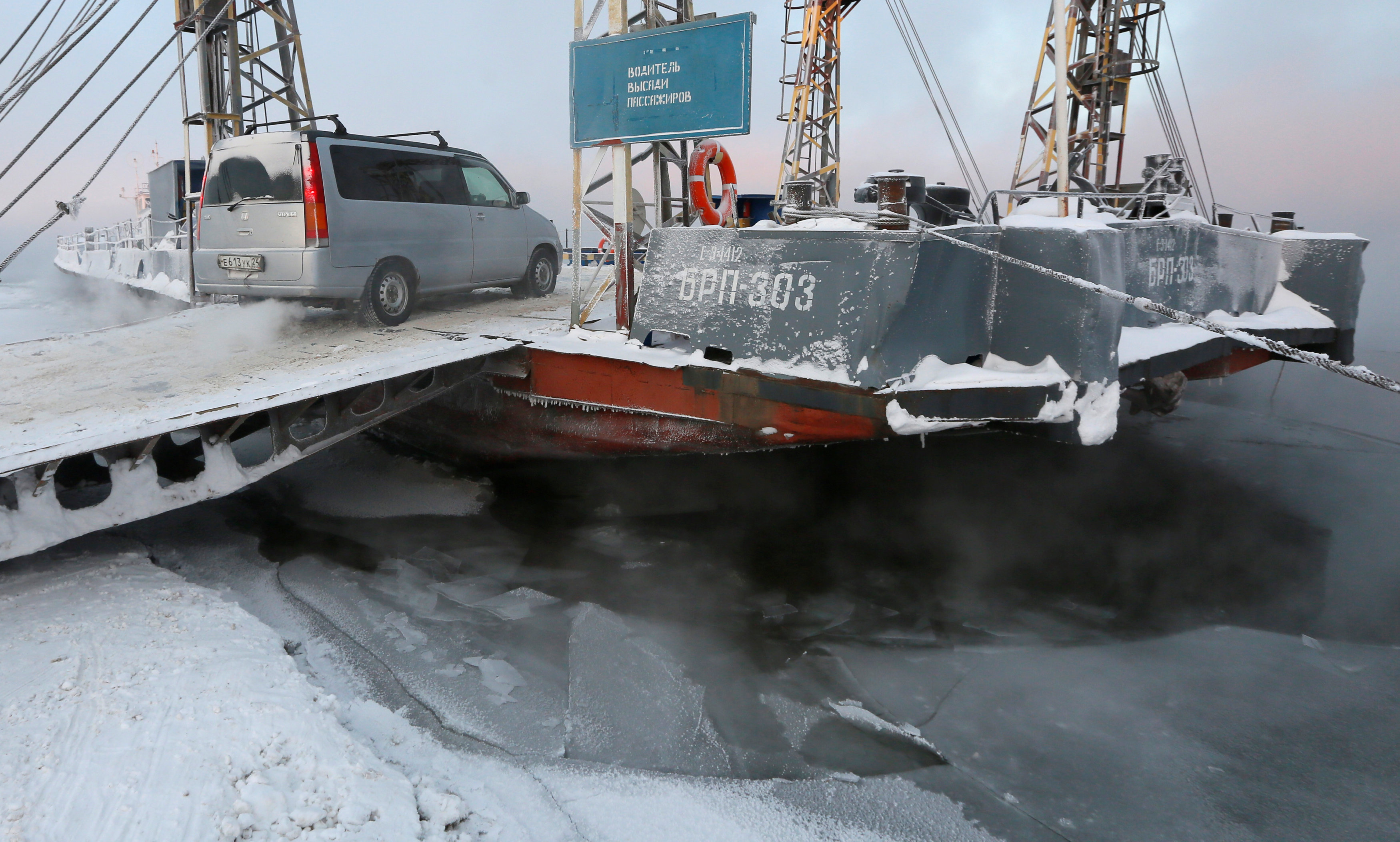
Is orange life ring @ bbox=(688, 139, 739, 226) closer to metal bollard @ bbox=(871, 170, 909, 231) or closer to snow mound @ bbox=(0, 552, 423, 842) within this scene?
metal bollard @ bbox=(871, 170, 909, 231)

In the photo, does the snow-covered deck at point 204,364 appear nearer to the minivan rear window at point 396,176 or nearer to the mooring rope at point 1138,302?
the minivan rear window at point 396,176

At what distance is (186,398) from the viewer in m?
4.76

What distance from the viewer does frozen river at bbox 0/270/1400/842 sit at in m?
3.06

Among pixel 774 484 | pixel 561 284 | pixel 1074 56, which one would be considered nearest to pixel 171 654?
pixel 774 484

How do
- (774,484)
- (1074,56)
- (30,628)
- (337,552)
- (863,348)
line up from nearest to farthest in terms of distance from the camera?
1. (30,628)
2. (863,348)
3. (337,552)
4. (774,484)
5. (1074,56)

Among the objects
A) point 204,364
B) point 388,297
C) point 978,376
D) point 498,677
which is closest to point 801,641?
point 498,677

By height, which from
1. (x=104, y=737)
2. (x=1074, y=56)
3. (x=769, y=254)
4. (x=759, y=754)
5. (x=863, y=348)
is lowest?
Answer: (x=759, y=754)

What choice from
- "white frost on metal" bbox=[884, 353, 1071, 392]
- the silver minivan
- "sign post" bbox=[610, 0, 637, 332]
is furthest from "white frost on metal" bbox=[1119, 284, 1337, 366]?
the silver minivan

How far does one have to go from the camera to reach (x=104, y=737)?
298 cm

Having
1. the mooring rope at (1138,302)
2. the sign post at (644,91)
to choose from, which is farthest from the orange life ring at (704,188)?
the mooring rope at (1138,302)

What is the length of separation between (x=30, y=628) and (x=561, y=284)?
847cm

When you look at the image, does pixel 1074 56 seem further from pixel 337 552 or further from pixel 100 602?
pixel 100 602

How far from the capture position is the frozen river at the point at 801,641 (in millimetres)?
3059

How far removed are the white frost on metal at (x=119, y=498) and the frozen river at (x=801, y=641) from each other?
0.32 metres
